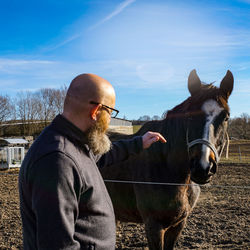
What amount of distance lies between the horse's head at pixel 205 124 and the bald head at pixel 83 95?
129 cm

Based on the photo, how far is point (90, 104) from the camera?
1357 millimetres

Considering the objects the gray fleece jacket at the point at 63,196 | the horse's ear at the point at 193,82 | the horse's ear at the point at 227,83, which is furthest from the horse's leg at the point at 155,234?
the horse's ear at the point at 227,83

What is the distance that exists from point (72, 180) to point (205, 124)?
1.64m

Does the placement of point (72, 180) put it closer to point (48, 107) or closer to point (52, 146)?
point (52, 146)

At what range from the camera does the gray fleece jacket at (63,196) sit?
3.57ft

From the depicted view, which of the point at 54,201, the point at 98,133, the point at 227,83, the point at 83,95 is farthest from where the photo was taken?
the point at 227,83

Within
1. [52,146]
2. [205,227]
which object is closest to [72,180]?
[52,146]

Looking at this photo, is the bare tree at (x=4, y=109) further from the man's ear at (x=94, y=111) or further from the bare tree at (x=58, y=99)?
the man's ear at (x=94, y=111)

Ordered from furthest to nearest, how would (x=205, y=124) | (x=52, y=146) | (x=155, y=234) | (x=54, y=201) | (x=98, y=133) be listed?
1. (x=155, y=234)
2. (x=205, y=124)
3. (x=98, y=133)
4. (x=52, y=146)
5. (x=54, y=201)

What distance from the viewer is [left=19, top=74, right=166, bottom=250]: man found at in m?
1.09

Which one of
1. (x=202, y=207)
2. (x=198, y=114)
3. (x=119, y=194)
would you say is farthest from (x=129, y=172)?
(x=202, y=207)

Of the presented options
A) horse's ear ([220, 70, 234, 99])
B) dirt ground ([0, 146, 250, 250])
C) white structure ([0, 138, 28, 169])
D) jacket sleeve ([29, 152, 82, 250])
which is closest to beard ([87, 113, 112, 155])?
jacket sleeve ([29, 152, 82, 250])

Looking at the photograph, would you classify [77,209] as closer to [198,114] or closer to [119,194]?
[198,114]

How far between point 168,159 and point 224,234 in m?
2.80
